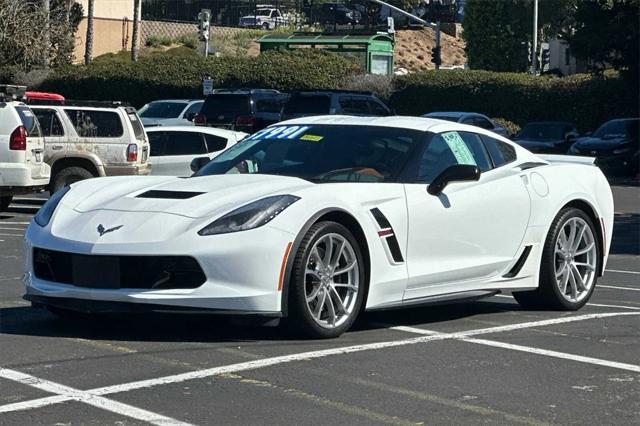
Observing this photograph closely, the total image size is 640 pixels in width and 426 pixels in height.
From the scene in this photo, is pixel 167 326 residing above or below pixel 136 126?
below

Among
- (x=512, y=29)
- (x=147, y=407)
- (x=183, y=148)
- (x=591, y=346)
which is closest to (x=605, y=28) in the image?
(x=183, y=148)

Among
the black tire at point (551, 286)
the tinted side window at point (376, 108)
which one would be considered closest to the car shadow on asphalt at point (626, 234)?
the black tire at point (551, 286)

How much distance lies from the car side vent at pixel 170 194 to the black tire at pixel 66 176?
12918 mm

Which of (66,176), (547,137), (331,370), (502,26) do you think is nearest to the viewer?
(331,370)

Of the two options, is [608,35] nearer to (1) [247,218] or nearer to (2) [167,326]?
(2) [167,326]

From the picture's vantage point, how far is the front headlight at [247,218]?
743 centimetres

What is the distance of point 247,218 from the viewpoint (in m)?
7.46

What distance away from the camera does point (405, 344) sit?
25.1 feet

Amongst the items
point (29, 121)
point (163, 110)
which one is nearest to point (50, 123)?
point (29, 121)

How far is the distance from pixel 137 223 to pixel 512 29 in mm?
60176

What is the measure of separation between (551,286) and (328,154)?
6.38 feet

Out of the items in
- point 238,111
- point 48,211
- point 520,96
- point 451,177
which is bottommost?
point 48,211

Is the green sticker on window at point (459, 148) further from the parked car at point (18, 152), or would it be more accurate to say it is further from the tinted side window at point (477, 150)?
the parked car at point (18, 152)

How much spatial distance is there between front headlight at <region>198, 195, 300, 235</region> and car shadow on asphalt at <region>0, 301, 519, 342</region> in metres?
0.55
